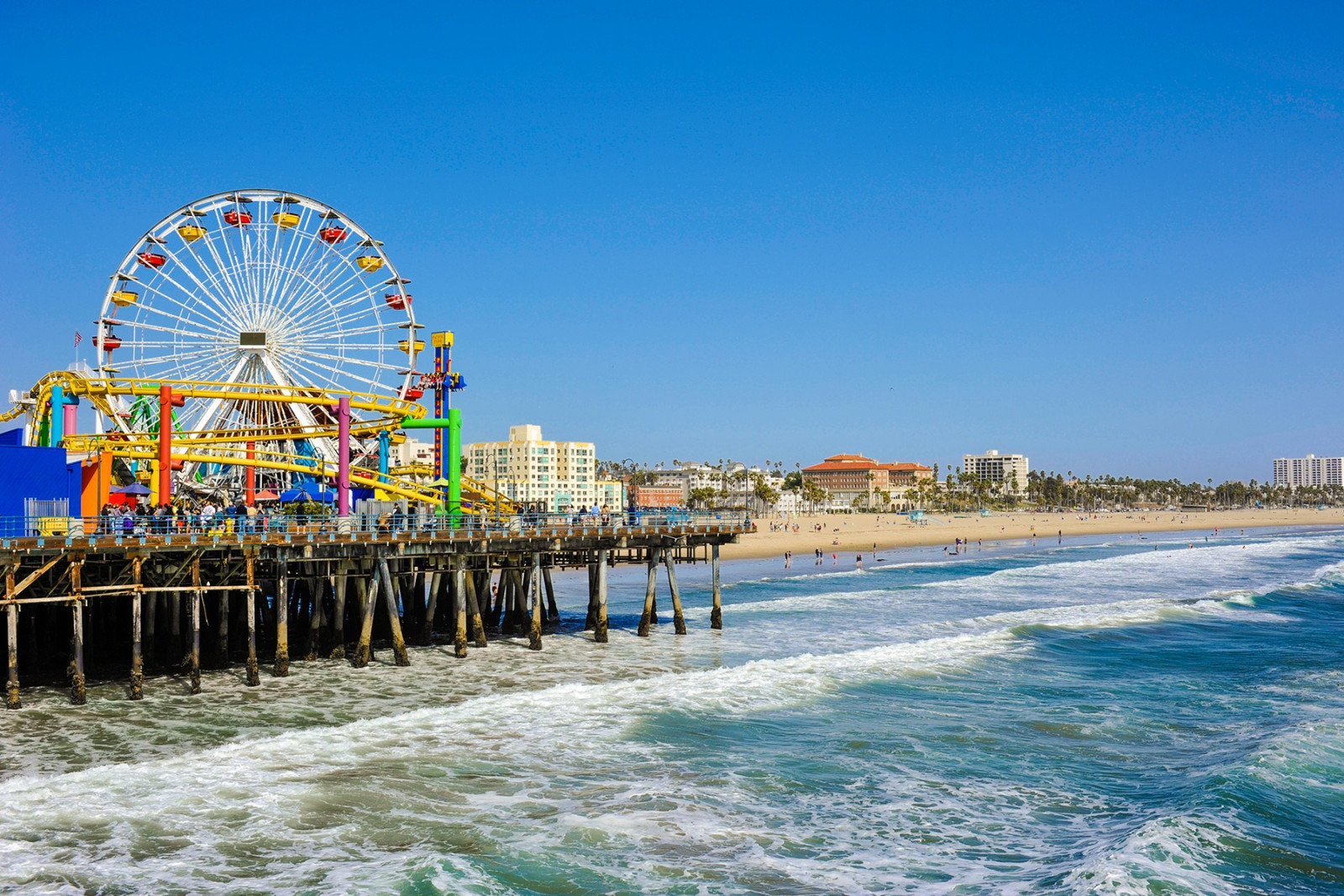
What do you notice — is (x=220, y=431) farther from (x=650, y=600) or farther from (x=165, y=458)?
(x=650, y=600)

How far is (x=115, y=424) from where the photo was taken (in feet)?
117

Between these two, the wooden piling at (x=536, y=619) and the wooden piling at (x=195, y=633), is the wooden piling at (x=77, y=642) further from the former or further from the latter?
the wooden piling at (x=536, y=619)

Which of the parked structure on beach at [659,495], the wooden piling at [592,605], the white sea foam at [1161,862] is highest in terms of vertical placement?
the parked structure on beach at [659,495]

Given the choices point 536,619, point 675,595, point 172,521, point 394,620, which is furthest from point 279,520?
point 675,595

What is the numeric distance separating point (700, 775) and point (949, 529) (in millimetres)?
111245

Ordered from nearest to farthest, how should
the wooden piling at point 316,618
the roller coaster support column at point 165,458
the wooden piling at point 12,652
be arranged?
the wooden piling at point 12,652
the wooden piling at point 316,618
the roller coaster support column at point 165,458

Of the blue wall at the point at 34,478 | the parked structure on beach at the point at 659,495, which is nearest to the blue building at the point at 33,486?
the blue wall at the point at 34,478

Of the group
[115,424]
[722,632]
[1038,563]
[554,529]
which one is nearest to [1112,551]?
[1038,563]

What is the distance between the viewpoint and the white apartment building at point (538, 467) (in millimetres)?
170125

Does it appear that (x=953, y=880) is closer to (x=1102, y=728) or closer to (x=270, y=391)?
(x=1102, y=728)

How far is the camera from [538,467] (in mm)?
171625

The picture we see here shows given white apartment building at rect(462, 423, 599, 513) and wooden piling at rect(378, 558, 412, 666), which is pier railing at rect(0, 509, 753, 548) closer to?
wooden piling at rect(378, 558, 412, 666)

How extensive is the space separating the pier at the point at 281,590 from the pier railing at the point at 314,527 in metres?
0.08

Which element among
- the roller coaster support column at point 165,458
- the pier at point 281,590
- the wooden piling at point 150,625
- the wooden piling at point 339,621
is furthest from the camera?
the roller coaster support column at point 165,458
